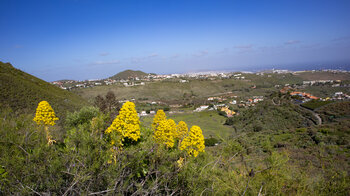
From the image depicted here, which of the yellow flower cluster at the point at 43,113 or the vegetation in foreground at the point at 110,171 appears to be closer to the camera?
the vegetation in foreground at the point at 110,171

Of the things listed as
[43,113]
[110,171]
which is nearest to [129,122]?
[110,171]

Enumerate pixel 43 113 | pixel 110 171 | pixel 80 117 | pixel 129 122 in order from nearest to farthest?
pixel 110 171 < pixel 129 122 < pixel 43 113 < pixel 80 117

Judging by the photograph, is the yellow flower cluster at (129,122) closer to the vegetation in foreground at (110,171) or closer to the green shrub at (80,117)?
the vegetation in foreground at (110,171)

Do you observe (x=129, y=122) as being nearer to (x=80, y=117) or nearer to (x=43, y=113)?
(x=43, y=113)

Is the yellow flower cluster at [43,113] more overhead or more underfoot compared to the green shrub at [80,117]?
more overhead

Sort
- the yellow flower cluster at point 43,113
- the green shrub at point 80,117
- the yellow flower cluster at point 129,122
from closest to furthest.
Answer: the yellow flower cluster at point 129,122
the yellow flower cluster at point 43,113
the green shrub at point 80,117

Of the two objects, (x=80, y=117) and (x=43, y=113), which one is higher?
(x=43, y=113)

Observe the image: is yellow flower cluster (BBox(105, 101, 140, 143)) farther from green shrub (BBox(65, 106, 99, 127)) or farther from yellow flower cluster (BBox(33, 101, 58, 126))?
green shrub (BBox(65, 106, 99, 127))

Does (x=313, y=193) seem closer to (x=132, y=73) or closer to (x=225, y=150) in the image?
(x=225, y=150)

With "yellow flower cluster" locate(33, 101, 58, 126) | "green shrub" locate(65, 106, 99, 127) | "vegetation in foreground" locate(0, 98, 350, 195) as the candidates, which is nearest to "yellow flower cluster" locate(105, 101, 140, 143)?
"vegetation in foreground" locate(0, 98, 350, 195)

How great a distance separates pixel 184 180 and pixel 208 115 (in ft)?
152

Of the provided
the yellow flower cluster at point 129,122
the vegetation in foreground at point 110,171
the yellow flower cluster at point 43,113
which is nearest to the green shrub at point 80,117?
the yellow flower cluster at point 43,113

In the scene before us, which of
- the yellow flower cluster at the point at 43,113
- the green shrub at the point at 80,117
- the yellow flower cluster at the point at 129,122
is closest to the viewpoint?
the yellow flower cluster at the point at 129,122

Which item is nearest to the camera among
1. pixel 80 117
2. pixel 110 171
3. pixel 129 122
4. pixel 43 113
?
pixel 110 171
